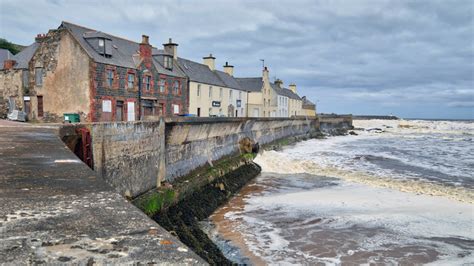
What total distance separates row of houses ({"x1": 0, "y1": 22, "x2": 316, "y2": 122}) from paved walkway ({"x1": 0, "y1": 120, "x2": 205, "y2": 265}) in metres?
21.5

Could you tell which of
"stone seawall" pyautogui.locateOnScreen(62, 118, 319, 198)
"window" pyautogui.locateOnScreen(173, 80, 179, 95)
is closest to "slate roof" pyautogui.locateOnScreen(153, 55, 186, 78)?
"window" pyautogui.locateOnScreen(173, 80, 179, 95)

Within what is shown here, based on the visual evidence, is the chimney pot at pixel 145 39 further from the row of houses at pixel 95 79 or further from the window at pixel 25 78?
the window at pixel 25 78

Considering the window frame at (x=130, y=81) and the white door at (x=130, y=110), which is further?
the white door at (x=130, y=110)

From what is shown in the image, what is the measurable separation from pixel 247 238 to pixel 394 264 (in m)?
3.32

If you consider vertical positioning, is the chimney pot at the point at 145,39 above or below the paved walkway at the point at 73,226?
above

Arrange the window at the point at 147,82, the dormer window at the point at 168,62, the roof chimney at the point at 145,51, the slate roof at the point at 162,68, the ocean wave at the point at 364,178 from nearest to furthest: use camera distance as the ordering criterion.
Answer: the ocean wave at the point at 364,178 → the roof chimney at the point at 145,51 → the window at the point at 147,82 → the slate roof at the point at 162,68 → the dormer window at the point at 168,62

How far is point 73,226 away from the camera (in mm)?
2357

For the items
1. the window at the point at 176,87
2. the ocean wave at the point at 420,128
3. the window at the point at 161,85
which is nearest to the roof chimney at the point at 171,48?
the window at the point at 176,87

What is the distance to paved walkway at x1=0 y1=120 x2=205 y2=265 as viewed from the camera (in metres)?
1.98

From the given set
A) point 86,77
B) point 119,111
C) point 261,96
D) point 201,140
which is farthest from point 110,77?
point 261,96

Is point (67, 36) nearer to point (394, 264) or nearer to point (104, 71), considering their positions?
point (104, 71)

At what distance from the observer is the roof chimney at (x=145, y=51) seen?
28.2 meters

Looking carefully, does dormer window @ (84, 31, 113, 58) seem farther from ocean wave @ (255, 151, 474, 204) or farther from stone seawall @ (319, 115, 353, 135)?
stone seawall @ (319, 115, 353, 135)

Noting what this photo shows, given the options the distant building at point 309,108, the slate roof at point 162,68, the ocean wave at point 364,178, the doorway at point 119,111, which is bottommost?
the ocean wave at point 364,178
